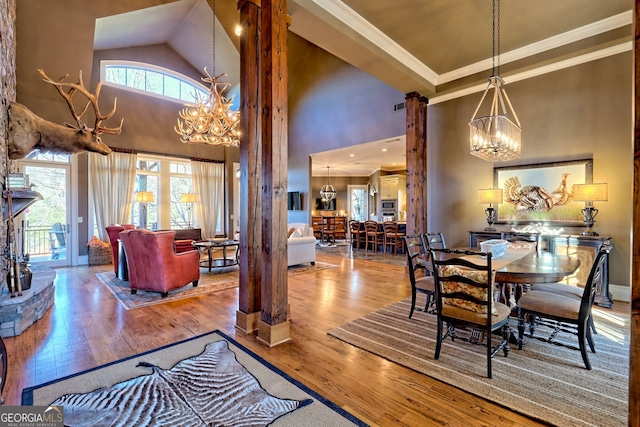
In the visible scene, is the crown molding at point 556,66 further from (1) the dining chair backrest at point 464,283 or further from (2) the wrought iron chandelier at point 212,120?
(2) the wrought iron chandelier at point 212,120

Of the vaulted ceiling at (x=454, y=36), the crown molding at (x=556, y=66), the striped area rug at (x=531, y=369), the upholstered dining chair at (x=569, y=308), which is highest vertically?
the vaulted ceiling at (x=454, y=36)

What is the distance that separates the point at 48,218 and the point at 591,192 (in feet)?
33.4

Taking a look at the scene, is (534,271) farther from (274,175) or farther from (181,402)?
(181,402)

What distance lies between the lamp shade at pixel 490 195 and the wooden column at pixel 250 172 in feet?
12.6

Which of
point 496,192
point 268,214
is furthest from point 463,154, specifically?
point 268,214

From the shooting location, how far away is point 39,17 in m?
4.76

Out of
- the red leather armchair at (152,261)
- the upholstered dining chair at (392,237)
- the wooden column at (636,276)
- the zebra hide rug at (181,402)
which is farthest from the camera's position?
the upholstered dining chair at (392,237)

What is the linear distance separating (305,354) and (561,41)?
18.2 ft

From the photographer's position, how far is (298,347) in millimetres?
2703

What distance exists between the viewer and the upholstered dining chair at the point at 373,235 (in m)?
8.79

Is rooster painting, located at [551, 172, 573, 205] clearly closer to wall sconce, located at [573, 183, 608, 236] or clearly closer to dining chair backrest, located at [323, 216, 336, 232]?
wall sconce, located at [573, 183, 608, 236]

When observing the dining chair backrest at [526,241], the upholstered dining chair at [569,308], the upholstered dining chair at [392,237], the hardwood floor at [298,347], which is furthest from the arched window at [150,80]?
the upholstered dining chair at [569,308]

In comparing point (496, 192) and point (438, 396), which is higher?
point (496, 192)

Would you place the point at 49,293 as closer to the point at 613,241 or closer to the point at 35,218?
the point at 35,218
